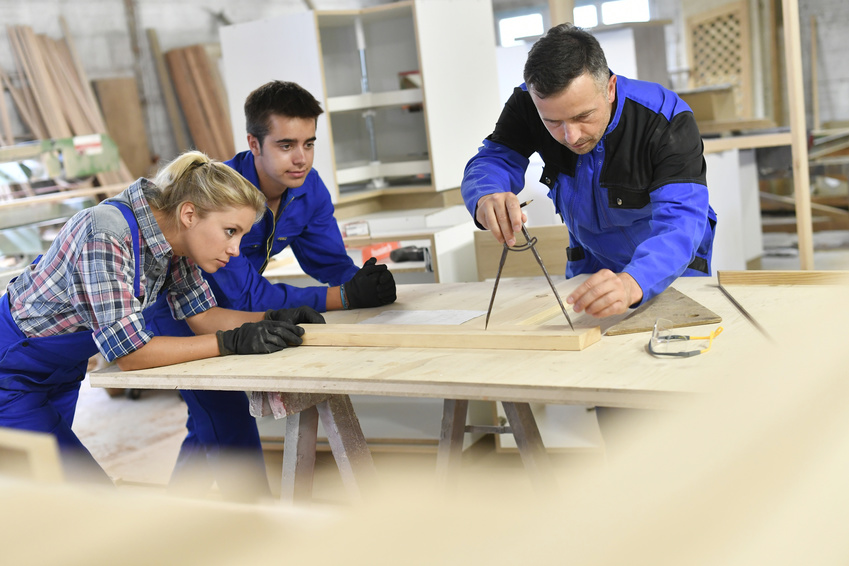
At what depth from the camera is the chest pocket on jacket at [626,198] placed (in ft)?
6.81

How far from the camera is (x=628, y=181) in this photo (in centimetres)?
208

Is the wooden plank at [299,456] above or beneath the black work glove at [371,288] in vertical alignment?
beneath

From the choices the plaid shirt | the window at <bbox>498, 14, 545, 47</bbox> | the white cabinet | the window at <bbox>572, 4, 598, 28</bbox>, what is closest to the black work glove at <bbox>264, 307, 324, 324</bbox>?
the plaid shirt

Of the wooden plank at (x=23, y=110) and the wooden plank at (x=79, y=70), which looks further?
the wooden plank at (x=79, y=70)

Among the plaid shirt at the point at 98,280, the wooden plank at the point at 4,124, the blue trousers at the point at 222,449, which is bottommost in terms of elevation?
the blue trousers at the point at 222,449

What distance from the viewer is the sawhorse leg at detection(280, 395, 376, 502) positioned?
2023 mm

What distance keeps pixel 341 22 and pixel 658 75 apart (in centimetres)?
255

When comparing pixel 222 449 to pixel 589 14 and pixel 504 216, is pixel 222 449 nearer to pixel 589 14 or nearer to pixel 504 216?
pixel 504 216

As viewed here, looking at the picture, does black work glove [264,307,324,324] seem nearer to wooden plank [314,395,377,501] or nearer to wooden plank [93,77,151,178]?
wooden plank [314,395,377,501]

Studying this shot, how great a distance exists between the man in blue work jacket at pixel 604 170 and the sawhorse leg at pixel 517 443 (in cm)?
53

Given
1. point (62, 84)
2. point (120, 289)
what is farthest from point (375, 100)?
point (62, 84)

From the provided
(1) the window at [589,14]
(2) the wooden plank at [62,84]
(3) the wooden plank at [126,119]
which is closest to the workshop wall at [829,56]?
(1) the window at [589,14]

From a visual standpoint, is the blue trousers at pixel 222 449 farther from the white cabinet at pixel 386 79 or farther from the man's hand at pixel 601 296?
the white cabinet at pixel 386 79

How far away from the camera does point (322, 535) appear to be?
374 millimetres
